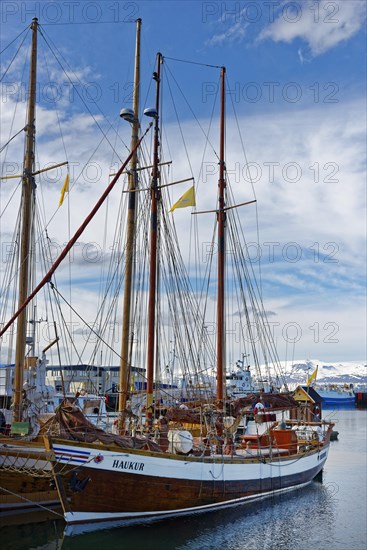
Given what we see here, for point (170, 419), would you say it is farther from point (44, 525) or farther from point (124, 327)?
point (44, 525)

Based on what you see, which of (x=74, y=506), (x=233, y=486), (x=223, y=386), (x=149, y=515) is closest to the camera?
(x=74, y=506)

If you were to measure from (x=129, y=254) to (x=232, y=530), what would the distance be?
1377cm

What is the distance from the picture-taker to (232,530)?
2345cm

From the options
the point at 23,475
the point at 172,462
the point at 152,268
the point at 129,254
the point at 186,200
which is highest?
the point at 186,200

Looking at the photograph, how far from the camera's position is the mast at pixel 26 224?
Answer: 2620 cm

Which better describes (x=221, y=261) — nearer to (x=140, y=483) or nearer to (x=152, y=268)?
(x=152, y=268)

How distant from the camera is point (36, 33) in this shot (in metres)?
30.0

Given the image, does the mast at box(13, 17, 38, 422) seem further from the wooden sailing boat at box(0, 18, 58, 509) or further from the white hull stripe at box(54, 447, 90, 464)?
the white hull stripe at box(54, 447, 90, 464)

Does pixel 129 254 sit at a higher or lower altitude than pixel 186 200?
lower

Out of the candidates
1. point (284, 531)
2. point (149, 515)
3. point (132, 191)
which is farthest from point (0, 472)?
point (132, 191)

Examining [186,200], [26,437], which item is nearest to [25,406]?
[26,437]

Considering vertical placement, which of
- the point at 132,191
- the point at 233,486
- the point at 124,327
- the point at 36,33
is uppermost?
the point at 36,33

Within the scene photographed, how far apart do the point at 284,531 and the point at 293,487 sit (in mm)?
8228

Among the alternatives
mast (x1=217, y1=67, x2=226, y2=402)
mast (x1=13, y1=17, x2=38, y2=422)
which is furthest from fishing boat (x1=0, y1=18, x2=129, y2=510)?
mast (x1=217, y1=67, x2=226, y2=402)
